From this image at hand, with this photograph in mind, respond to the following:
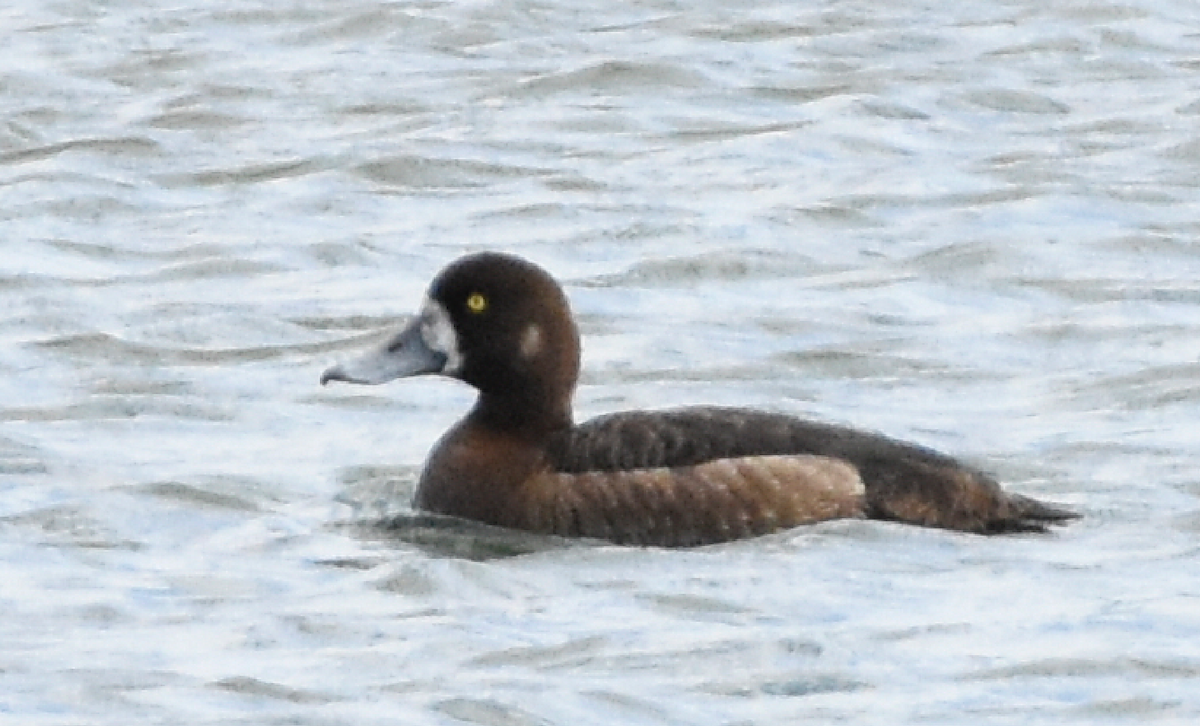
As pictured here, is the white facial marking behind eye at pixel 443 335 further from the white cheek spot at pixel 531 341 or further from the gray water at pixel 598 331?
the gray water at pixel 598 331

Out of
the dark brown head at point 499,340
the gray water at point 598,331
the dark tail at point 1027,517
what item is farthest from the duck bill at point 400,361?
the dark tail at point 1027,517

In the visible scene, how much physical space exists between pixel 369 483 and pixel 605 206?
192 inches

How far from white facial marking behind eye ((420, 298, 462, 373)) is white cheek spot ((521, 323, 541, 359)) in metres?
0.17

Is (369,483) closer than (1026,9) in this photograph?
Yes

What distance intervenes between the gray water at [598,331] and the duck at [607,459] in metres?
0.12

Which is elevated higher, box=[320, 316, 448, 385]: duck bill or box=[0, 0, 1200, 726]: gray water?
box=[320, 316, 448, 385]: duck bill

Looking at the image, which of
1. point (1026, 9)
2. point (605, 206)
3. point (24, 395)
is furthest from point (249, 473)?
point (1026, 9)

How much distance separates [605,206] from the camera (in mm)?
15039

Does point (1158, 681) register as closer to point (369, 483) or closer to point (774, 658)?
point (774, 658)

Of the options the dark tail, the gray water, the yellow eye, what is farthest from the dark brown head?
the dark tail

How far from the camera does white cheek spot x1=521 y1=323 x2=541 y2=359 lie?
32.2 feet

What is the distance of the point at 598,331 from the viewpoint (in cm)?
1277

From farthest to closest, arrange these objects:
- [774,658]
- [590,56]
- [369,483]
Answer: [590,56] → [369,483] → [774,658]

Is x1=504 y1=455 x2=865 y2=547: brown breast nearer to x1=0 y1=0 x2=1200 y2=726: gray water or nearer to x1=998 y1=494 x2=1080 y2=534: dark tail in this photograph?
x1=0 y1=0 x2=1200 y2=726: gray water
